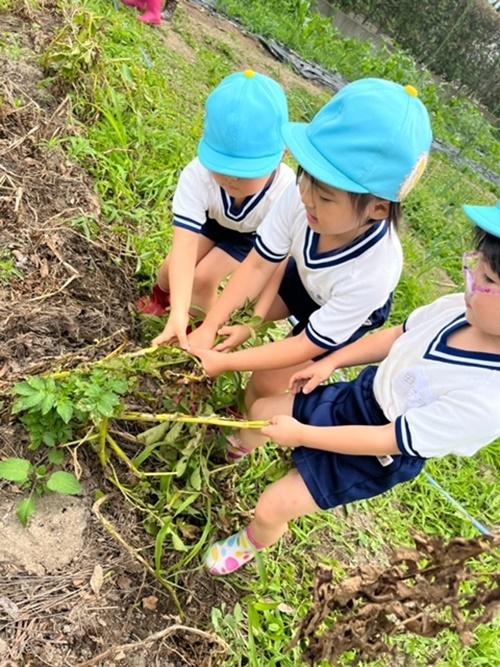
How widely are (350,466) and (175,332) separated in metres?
0.65

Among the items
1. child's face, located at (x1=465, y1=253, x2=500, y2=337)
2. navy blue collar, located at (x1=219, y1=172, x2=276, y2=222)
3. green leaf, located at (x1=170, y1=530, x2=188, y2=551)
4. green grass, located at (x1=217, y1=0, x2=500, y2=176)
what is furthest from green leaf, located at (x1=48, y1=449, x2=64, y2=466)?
green grass, located at (x1=217, y1=0, x2=500, y2=176)

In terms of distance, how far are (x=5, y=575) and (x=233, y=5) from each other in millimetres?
7779

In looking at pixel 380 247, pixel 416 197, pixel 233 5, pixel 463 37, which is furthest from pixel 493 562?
pixel 463 37

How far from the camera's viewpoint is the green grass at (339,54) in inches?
314

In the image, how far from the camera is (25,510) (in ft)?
5.21

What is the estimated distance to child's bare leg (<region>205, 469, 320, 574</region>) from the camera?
A: 5.40 ft

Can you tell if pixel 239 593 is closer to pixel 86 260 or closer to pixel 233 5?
pixel 86 260

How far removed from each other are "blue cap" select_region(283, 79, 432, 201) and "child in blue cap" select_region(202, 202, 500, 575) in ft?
0.66

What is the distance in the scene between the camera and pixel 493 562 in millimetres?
2668

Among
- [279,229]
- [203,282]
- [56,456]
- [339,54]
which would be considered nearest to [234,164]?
[279,229]

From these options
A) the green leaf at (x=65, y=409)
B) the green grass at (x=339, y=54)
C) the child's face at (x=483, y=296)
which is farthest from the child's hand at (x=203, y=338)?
the green grass at (x=339, y=54)

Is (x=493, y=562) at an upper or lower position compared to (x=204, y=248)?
lower

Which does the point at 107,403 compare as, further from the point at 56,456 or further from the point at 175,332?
the point at 175,332

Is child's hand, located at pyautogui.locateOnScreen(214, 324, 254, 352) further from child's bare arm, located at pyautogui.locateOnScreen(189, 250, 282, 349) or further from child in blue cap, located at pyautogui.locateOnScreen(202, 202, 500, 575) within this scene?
child in blue cap, located at pyautogui.locateOnScreen(202, 202, 500, 575)
